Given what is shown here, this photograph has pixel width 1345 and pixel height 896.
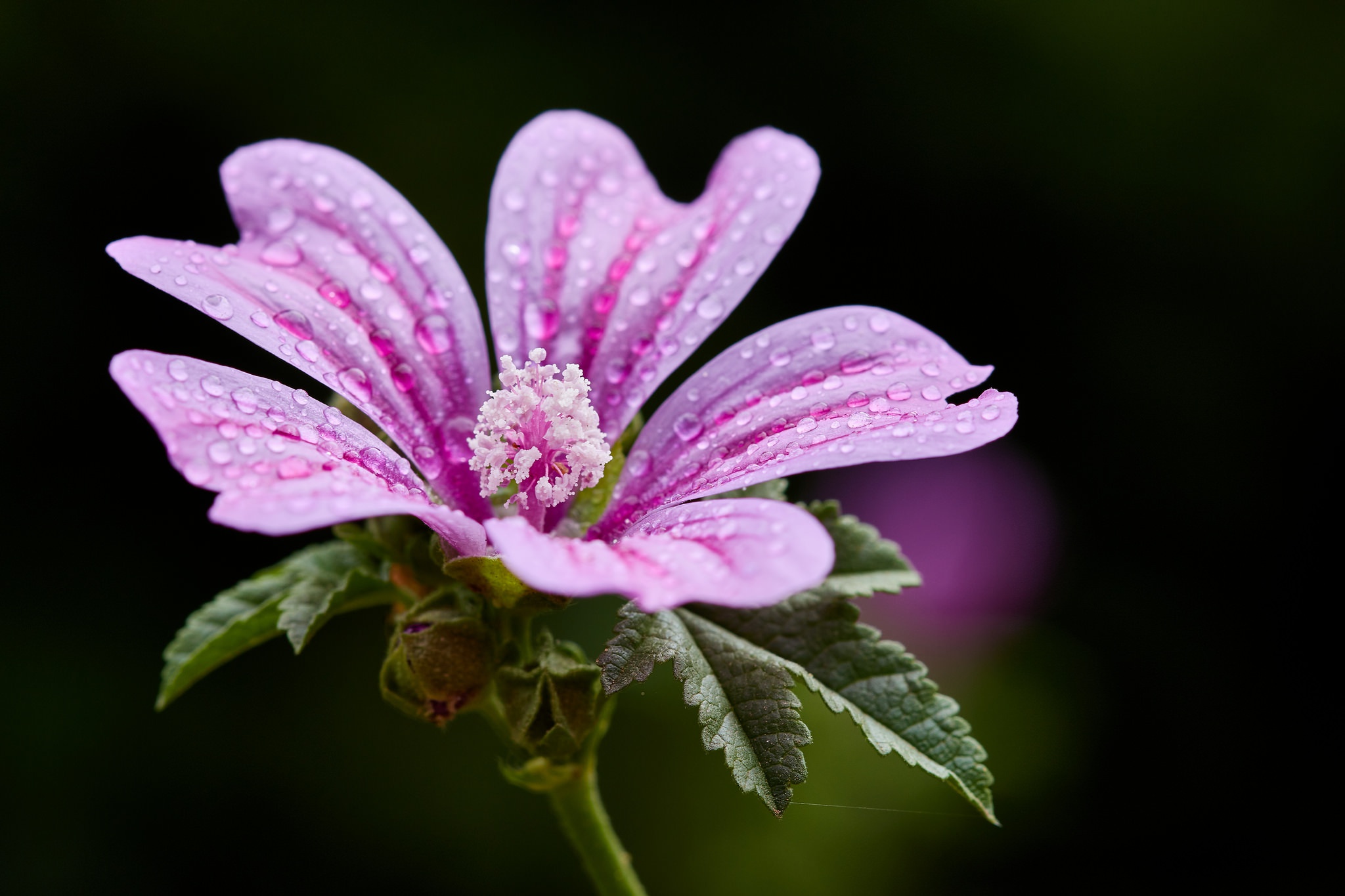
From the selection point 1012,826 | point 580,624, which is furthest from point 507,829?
point 1012,826

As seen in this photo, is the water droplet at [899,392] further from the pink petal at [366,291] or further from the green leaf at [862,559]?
the pink petal at [366,291]

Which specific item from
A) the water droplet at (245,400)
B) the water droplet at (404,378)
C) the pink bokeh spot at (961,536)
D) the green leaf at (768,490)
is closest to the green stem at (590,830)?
the green leaf at (768,490)

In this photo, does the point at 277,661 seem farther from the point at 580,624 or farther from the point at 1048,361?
the point at 1048,361

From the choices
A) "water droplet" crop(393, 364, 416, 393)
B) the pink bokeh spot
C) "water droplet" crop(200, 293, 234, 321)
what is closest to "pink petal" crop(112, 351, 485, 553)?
"water droplet" crop(200, 293, 234, 321)

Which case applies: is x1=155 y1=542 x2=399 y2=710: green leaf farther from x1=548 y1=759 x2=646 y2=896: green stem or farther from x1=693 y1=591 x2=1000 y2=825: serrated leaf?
x1=693 y1=591 x2=1000 y2=825: serrated leaf

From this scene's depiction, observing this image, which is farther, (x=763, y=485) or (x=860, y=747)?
(x=860, y=747)

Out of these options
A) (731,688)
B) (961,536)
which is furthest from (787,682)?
(961,536)
